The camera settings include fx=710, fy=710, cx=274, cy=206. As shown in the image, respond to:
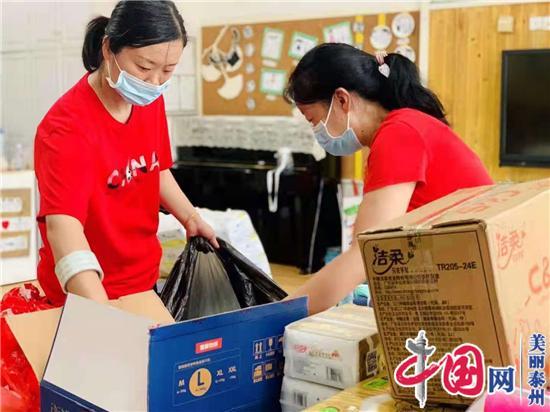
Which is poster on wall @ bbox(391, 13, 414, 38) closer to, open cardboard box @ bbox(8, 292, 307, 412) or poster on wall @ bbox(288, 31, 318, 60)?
poster on wall @ bbox(288, 31, 318, 60)

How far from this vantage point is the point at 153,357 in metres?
1.00

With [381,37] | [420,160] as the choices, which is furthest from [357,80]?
[381,37]

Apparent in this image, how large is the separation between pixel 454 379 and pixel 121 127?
0.93 metres

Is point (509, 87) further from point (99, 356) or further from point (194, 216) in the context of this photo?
point (99, 356)

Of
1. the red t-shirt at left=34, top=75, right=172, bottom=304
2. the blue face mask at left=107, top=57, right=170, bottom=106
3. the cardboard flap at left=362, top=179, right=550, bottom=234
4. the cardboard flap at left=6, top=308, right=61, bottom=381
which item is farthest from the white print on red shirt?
the cardboard flap at left=362, top=179, right=550, bottom=234

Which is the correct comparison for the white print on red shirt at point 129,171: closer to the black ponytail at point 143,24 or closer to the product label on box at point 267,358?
the black ponytail at point 143,24

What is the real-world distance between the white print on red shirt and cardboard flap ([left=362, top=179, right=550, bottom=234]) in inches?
28.1

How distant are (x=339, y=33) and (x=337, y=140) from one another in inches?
150

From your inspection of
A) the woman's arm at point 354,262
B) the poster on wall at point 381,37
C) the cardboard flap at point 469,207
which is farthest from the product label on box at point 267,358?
the poster on wall at point 381,37

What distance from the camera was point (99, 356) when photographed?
1.12 m

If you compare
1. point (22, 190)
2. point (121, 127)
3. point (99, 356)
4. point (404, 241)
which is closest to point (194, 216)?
point (121, 127)

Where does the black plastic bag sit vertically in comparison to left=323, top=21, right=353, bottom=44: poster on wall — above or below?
below

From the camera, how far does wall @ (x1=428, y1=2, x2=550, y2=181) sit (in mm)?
4723

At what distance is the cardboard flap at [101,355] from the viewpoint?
3.38 feet
